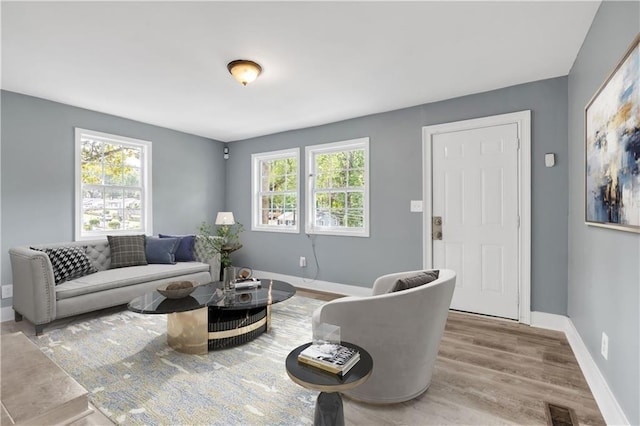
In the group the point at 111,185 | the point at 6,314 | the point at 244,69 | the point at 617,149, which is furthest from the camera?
the point at 111,185

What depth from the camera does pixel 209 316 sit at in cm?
274

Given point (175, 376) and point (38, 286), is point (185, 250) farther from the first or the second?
point (175, 376)

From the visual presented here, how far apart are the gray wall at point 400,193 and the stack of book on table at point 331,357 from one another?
2626 millimetres

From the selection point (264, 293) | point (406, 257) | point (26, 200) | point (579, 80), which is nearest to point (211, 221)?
point (26, 200)

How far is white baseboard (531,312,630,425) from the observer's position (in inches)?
65.2

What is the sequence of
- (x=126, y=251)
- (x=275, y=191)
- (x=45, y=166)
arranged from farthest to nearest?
(x=275, y=191) → (x=126, y=251) → (x=45, y=166)

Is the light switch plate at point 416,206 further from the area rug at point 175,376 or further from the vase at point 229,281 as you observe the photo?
the vase at point 229,281

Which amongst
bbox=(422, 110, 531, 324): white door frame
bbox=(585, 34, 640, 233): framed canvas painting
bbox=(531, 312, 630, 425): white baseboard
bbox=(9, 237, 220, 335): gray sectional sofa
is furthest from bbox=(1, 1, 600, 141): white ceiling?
bbox=(531, 312, 630, 425): white baseboard

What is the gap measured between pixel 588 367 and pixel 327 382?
206 centimetres

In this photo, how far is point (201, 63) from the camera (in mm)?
2770

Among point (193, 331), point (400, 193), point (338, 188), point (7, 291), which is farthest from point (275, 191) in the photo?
point (7, 291)

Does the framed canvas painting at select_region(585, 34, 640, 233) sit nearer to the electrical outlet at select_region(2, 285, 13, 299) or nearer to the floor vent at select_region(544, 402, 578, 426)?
the floor vent at select_region(544, 402, 578, 426)

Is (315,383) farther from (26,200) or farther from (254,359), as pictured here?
(26,200)

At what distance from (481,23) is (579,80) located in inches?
42.3
